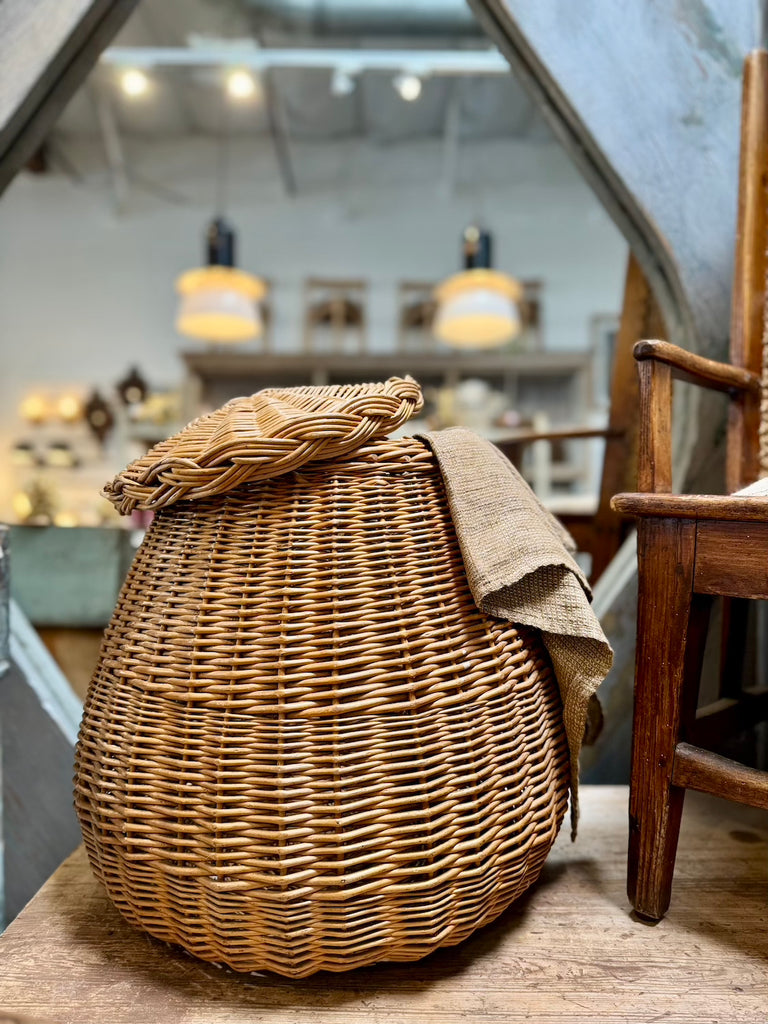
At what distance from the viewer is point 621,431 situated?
167 centimetres

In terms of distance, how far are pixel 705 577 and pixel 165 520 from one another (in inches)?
22.2

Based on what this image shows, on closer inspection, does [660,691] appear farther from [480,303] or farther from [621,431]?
[480,303]

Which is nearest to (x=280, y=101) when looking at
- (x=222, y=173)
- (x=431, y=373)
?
(x=222, y=173)

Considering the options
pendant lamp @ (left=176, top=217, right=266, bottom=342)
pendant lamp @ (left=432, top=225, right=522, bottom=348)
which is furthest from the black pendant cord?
pendant lamp @ (left=432, top=225, right=522, bottom=348)

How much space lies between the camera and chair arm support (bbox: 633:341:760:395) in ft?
2.71

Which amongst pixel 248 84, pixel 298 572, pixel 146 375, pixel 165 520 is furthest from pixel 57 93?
pixel 146 375

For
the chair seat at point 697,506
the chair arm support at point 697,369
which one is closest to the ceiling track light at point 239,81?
the chair arm support at point 697,369

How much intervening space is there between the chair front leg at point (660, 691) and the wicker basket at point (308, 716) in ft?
0.39

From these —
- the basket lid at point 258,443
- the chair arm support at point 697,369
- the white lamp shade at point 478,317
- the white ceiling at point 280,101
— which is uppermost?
the white ceiling at point 280,101

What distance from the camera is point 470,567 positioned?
71 centimetres

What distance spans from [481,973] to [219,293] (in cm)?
374

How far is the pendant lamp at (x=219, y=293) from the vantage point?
3.91m

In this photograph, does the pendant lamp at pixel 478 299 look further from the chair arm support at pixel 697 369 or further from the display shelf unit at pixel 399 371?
the chair arm support at pixel 697 369

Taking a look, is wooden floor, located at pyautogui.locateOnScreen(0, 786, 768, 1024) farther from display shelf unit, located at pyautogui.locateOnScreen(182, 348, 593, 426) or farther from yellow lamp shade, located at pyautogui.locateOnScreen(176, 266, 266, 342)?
display shelf unit, located at pyautogui.locateOnScreen(182, 348, 593, 426)
